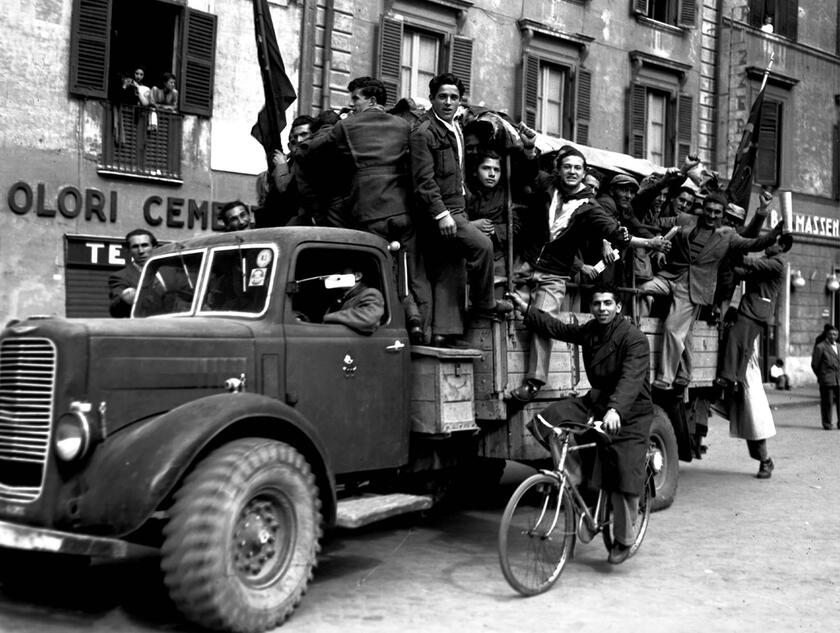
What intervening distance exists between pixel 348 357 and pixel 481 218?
180cm

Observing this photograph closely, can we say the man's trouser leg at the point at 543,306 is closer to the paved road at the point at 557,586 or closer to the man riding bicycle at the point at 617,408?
the man riding bicycle at the point at 617,408

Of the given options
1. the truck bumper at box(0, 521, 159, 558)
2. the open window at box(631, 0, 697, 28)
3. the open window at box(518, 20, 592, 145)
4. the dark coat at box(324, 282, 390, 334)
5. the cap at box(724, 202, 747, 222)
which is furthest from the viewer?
the open window at box(631, 0, 697, 28)

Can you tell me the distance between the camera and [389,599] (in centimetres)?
582

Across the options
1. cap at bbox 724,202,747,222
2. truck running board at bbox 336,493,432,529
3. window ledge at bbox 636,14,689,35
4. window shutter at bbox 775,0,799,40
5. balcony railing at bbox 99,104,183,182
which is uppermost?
window shutter at bbox 775,0,799,40

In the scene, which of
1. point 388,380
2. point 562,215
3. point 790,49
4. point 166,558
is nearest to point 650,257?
point 562,215

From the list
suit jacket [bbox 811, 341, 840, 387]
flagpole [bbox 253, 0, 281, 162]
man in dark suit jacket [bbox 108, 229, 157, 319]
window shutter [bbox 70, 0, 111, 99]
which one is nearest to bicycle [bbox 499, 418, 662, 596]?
man in dark suit jacket [bbox 108, 229, 157, 319]

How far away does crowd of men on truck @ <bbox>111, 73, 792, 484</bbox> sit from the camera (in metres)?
6.98

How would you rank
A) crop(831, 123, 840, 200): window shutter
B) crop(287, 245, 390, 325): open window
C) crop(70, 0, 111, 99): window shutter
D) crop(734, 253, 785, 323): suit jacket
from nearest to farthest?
crop(287, 245, 390, 325): open window → crop(734, 253, 785, 323): suit jacket → crop(70, 0, 111, 99): window shutter → crop(831, 123, 840, 200): window shutter

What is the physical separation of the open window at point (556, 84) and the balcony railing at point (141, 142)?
24.0 ft

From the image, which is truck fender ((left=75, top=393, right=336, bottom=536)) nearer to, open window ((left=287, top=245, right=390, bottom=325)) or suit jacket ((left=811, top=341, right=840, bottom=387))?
open window ((left=287, top=245, right=390, bottom=325))

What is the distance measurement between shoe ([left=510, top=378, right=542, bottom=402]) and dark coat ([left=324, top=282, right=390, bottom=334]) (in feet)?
3.95

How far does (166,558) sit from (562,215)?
162 inches

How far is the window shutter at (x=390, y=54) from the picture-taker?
1758 cm

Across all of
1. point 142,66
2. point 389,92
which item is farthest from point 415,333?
point 389,92
